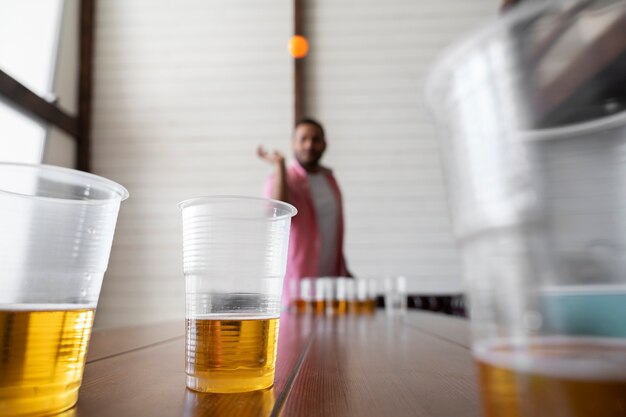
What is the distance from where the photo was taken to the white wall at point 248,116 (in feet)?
11.3

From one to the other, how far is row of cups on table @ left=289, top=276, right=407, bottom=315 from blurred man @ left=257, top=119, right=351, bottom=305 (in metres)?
0.19

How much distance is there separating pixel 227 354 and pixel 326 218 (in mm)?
1852

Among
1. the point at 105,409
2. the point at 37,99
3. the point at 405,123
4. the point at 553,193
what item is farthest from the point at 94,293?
the point at 405,123

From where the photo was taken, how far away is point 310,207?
7.18 ft

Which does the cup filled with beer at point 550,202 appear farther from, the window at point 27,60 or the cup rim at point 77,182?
the window at point 27,60

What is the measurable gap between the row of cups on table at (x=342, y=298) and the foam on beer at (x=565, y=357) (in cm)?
146

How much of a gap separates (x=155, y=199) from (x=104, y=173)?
0.41m

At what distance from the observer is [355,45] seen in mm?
3582

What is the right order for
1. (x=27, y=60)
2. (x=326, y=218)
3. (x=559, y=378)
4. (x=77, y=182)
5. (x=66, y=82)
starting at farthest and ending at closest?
(x=66, y=82)
(x=27, y=60)
(x=326, y=218)
(x=77, y=182)
(x=559, y=378)

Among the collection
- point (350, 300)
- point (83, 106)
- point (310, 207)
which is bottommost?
point (350, 300)

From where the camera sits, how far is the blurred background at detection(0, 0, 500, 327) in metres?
3.43

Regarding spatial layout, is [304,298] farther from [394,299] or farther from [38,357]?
[38,357]

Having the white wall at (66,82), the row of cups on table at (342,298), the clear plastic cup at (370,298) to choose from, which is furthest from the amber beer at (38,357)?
the white wall at (66,82)

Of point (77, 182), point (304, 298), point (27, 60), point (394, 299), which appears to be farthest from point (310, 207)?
point (27, 60)
